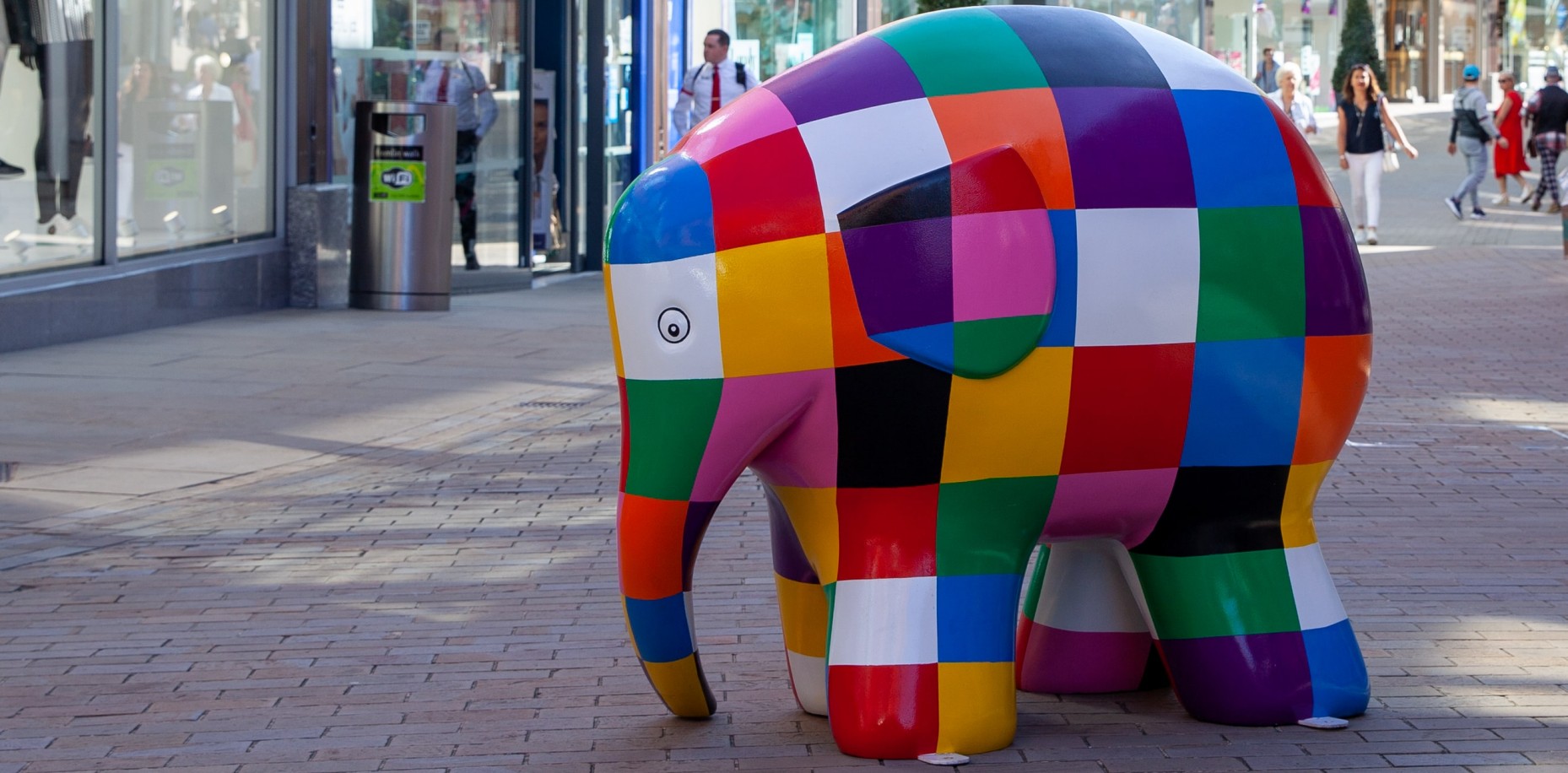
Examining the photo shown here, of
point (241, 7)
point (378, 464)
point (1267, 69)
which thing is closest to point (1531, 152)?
point (1267, 69)

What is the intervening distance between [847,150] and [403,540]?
3.12 metres

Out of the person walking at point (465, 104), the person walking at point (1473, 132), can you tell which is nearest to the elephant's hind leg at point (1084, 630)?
the person walking at point (465, 104)

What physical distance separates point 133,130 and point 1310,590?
10.7 metres

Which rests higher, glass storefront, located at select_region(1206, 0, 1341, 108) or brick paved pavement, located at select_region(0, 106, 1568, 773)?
glass storefront, located at select_region(1206, 0, 1341, 108)

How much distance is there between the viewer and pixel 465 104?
15148 mm

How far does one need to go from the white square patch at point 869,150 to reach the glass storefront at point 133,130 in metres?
9.17

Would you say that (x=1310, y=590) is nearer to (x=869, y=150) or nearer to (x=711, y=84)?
(x=869, y=150)

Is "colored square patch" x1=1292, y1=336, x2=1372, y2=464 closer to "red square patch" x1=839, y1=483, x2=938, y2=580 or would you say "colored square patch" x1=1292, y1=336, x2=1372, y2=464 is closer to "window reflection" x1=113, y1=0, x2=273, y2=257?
"red square patch" x1=839, y1=483, x2=938, y2=580

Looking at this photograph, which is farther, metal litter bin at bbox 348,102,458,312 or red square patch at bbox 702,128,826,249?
metal litter bin at bbox 348,102,458,312

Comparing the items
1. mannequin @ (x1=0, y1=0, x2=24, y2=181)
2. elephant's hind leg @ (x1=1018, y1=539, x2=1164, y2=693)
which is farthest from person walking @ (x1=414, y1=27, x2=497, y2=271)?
elephant's hind leg @ (x1=1018, y1=539, x2=1164, y2=693)

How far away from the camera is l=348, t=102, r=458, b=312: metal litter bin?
13.7m

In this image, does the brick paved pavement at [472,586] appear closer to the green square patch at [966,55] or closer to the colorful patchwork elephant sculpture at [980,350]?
the colorful patchwork elephant sculpture at [980,350]

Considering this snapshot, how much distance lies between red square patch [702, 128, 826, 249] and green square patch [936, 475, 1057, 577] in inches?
23.6

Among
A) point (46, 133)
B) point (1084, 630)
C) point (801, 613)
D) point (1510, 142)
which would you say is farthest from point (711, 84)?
point (1510, 142)
